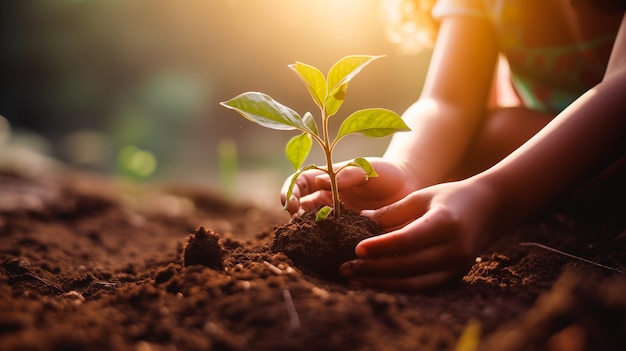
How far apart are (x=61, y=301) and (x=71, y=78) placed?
6.22 meters

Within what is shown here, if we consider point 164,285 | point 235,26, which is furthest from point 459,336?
point 235,26

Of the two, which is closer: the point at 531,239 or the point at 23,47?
Answer: the point at 531,239

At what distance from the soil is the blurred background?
4231mm

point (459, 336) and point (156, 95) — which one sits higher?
point (156, 95)

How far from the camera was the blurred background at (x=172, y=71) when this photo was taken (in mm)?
5941

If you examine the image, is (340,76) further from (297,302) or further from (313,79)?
(297,302)

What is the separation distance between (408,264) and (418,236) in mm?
68

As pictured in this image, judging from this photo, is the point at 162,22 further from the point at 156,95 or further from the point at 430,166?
the point at 430,166

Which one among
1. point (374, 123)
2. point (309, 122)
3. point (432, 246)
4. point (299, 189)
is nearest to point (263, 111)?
point (309, 122)

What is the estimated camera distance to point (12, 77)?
249 inches

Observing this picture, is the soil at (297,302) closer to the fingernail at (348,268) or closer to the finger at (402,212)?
the fingernail at (348,268)

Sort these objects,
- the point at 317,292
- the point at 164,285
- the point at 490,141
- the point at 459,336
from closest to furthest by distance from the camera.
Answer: the point at 459,336 < the point at 317,292 < the point at 164,285 < the point at 490,141

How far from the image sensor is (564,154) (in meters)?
1.14

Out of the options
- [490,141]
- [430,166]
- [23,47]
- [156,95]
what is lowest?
[430,166]
